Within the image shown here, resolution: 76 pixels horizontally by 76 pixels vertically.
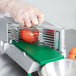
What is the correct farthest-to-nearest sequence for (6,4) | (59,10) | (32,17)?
(59,10) → (6,4) → (32,17)

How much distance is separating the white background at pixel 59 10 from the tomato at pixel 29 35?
0.92m

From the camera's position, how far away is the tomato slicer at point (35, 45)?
54 cm

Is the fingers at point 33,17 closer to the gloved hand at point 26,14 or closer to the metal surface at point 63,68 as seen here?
the gloved hand at point 26,14

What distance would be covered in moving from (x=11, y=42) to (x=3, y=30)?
0.27 ft

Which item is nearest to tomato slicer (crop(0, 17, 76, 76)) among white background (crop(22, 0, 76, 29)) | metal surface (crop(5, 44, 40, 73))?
metal surface (crop(5, 44, 40, 73))

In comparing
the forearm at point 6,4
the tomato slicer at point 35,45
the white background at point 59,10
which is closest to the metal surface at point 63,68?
the tomato slicer at point 35,45

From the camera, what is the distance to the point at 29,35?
70 cm

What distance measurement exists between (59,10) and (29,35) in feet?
4.16

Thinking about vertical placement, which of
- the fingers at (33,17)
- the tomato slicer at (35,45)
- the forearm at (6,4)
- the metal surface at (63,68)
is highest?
the forearm at (6,4)

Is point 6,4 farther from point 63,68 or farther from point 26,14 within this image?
point 63,68

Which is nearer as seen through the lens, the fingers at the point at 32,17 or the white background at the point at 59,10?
the fingers at the point at 32,17

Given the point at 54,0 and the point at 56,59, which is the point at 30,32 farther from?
the point at 54,0

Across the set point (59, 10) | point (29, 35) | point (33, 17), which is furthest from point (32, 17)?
point (59, 10)

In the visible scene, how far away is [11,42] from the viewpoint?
0.77m
